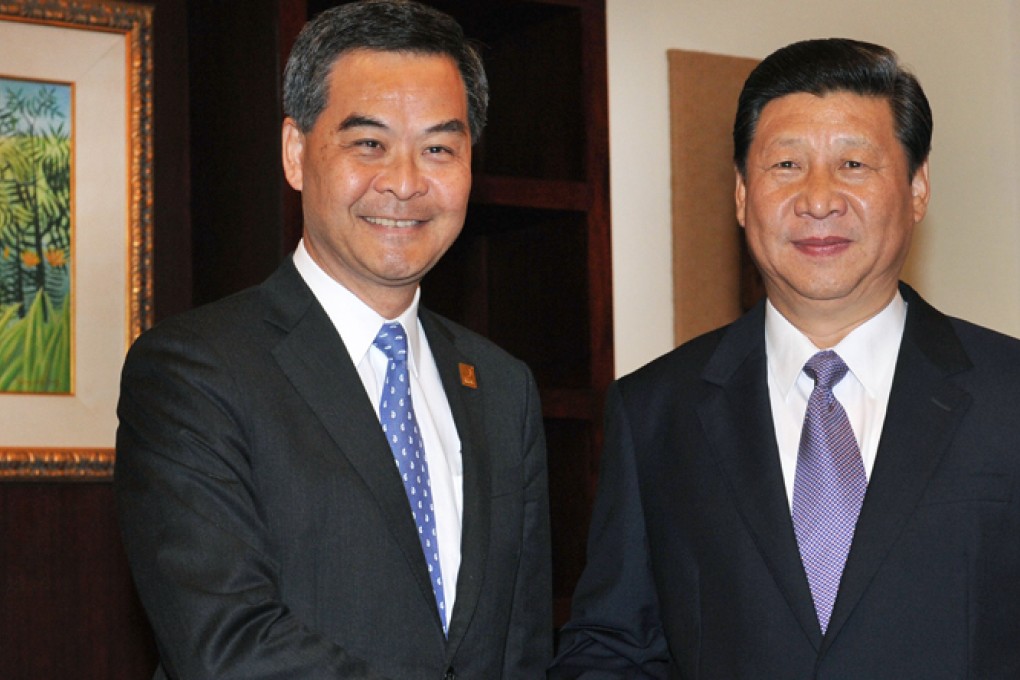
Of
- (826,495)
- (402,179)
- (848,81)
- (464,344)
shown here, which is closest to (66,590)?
(464,344)

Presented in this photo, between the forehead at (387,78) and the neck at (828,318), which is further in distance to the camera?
the neck at (828,318)

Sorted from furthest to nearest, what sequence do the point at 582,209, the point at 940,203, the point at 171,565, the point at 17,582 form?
the point at 940,203, the point at 582,209, the point at 17,582, the point at 171,565

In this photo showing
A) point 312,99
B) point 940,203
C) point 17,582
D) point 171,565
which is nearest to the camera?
point 171,565

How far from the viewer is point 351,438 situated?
90.6 inches

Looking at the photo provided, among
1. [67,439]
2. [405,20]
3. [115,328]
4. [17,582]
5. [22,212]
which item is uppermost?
[405,20]

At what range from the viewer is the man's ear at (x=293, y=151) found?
2512 millimetres

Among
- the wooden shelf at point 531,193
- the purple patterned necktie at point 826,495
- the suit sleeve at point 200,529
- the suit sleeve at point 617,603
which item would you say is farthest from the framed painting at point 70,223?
the purple patterned necktie at point 826,495

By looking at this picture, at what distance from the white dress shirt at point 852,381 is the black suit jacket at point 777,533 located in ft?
0.10

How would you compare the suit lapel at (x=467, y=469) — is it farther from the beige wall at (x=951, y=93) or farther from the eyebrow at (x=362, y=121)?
the beige wall at (x=951, y=93)

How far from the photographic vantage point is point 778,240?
8.25 ft

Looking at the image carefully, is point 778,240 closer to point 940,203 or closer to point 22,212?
point 22,212

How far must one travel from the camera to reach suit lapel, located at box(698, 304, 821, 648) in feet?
7.84

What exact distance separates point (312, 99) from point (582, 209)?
3.37 feet

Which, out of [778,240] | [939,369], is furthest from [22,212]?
[939,369]
